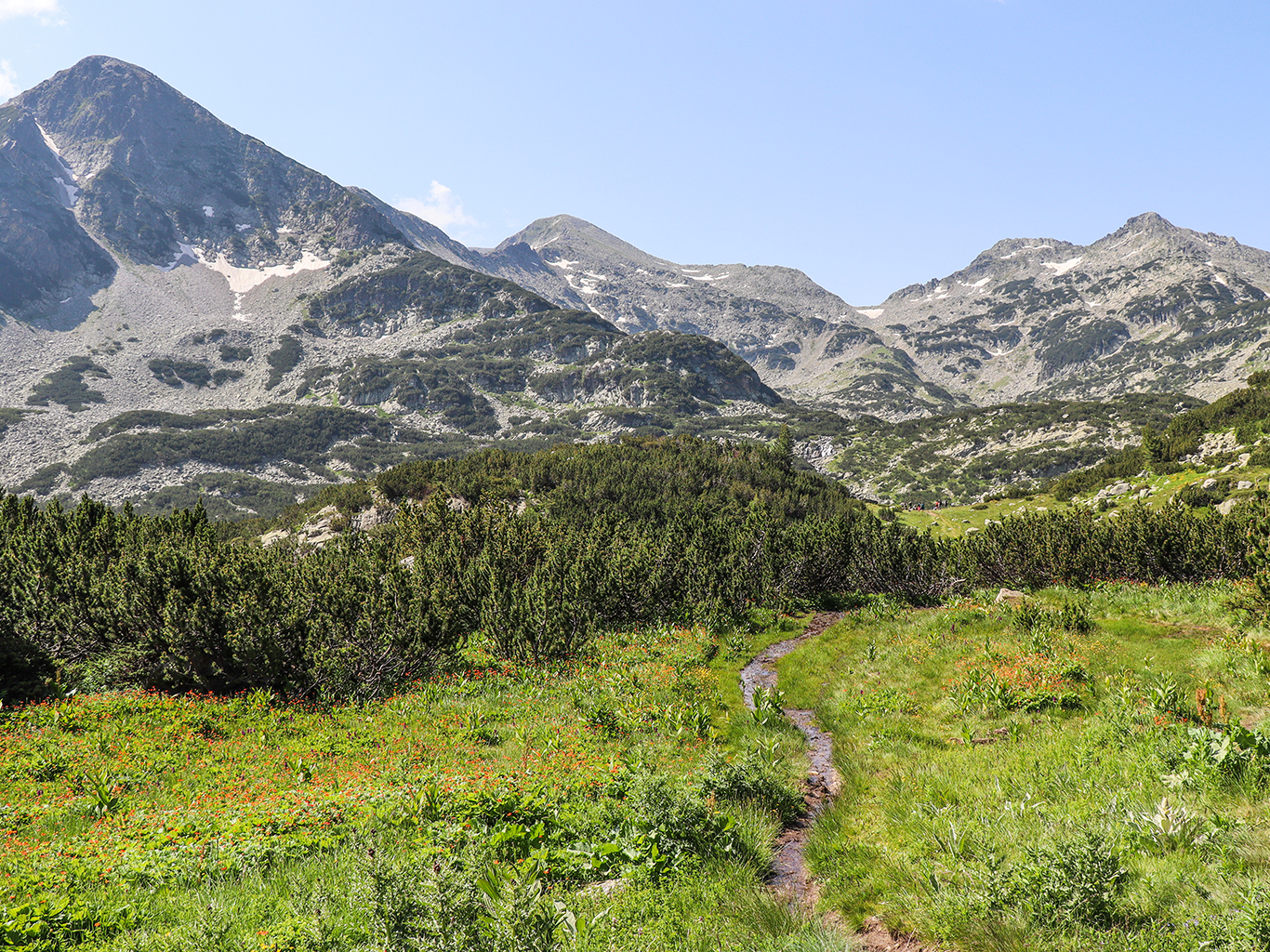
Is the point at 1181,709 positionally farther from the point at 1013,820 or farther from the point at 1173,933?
the point at 1173,933

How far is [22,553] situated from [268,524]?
6634 centimetres

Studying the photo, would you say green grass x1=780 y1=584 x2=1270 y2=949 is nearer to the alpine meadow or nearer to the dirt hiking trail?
the alpine meadow

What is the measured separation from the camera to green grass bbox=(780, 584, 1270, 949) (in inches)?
234

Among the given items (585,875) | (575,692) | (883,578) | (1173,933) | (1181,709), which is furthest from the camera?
(883,578)

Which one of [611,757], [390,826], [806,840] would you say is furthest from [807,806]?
[390,826]

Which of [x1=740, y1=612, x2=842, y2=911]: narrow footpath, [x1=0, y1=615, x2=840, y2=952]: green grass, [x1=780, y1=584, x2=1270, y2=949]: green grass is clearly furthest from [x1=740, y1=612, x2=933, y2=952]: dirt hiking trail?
[x1=0, y1=615, x2=840, y2=952]: green grass

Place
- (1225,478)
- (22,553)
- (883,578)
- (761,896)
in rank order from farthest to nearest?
(1225,478) < (883,578) < (22,553) < (761,896)

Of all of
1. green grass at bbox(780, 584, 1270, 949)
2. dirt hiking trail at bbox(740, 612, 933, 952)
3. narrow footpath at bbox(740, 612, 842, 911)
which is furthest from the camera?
narrow footpath at bbox(740, 612, 842, 911)

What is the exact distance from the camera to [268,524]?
90.0m

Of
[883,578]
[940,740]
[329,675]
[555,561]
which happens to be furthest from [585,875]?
[883,578]

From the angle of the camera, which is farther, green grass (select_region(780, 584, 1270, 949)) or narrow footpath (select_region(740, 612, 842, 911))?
narrow footpath (select_region(740, 612, 842, 911))

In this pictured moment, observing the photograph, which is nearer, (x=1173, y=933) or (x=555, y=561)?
(x=1173, y=933)

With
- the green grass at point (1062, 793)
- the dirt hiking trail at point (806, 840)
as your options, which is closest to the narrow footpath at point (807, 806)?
the dirt hiking trail at point (806, 840)

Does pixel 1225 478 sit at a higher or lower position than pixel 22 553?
higher
